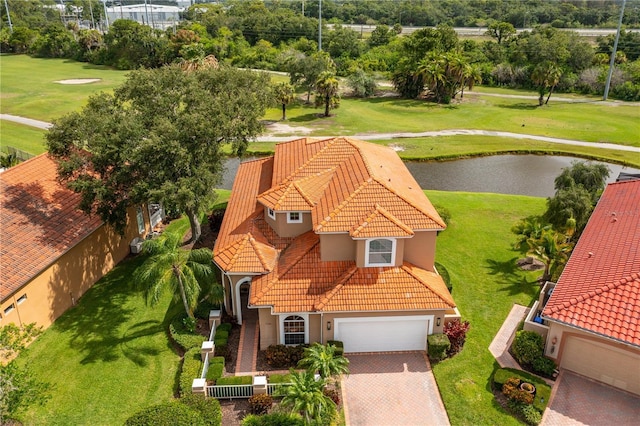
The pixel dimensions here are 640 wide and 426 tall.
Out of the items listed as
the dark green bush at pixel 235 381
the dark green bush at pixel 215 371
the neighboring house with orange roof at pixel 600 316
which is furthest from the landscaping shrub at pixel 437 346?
the dark green bush at pixel 215 371

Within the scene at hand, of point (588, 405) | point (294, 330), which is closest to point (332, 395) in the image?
point (294, 330)

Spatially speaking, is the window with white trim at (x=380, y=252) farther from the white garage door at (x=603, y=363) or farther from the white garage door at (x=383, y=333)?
the white garage door at (x=603, y=363)

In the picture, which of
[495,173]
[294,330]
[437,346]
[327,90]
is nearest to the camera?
[437,346]

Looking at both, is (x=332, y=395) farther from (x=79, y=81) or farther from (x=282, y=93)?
(x=79, y=81)

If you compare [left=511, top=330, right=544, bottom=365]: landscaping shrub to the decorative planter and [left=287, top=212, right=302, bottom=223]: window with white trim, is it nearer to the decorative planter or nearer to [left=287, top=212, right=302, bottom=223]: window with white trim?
the decorative planter

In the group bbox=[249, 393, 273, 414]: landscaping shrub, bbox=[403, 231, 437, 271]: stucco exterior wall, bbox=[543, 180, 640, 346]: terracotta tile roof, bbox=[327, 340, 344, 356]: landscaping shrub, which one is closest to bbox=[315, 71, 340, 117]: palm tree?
bbox=[543, 180, 640, 346]: terracotta tile roof

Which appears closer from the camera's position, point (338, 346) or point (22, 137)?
point (338, 346)
